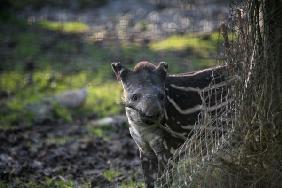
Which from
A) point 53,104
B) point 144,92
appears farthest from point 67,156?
point 144,92

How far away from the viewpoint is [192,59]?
13312 millimetres

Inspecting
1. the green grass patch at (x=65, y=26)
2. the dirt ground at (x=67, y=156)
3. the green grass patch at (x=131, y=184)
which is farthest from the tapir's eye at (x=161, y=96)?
the green grass patch at (x=65, y=26)

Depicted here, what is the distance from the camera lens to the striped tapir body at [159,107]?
→ 670cm

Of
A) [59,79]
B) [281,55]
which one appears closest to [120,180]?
[281,55]

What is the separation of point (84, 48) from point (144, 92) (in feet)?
26.1

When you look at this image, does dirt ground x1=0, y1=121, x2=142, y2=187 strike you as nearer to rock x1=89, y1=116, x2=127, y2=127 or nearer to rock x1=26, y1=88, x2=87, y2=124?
rock x1=89, y1=116, x2=127, y2=127

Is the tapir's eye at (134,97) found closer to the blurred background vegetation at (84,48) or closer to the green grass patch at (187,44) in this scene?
the blurred background vegetation at (84,48)

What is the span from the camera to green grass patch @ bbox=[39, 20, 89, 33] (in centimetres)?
1609

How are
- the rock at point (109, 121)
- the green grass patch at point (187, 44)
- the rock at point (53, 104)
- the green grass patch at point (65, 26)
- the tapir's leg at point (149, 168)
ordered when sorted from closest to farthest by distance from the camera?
the tapir's leg at point (149, 168), the rock at point (109, 121), the rock at point (53, 104), the green grass patch at point (187, 44), the green grass patch at point (65, 26)

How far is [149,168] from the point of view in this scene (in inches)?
282

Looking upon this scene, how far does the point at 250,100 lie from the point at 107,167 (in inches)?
121

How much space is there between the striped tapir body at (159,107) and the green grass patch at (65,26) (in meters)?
9.06

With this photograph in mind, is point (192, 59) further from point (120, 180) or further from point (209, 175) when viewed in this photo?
point (209, 175)

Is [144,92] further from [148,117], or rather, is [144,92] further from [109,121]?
[109,121]
